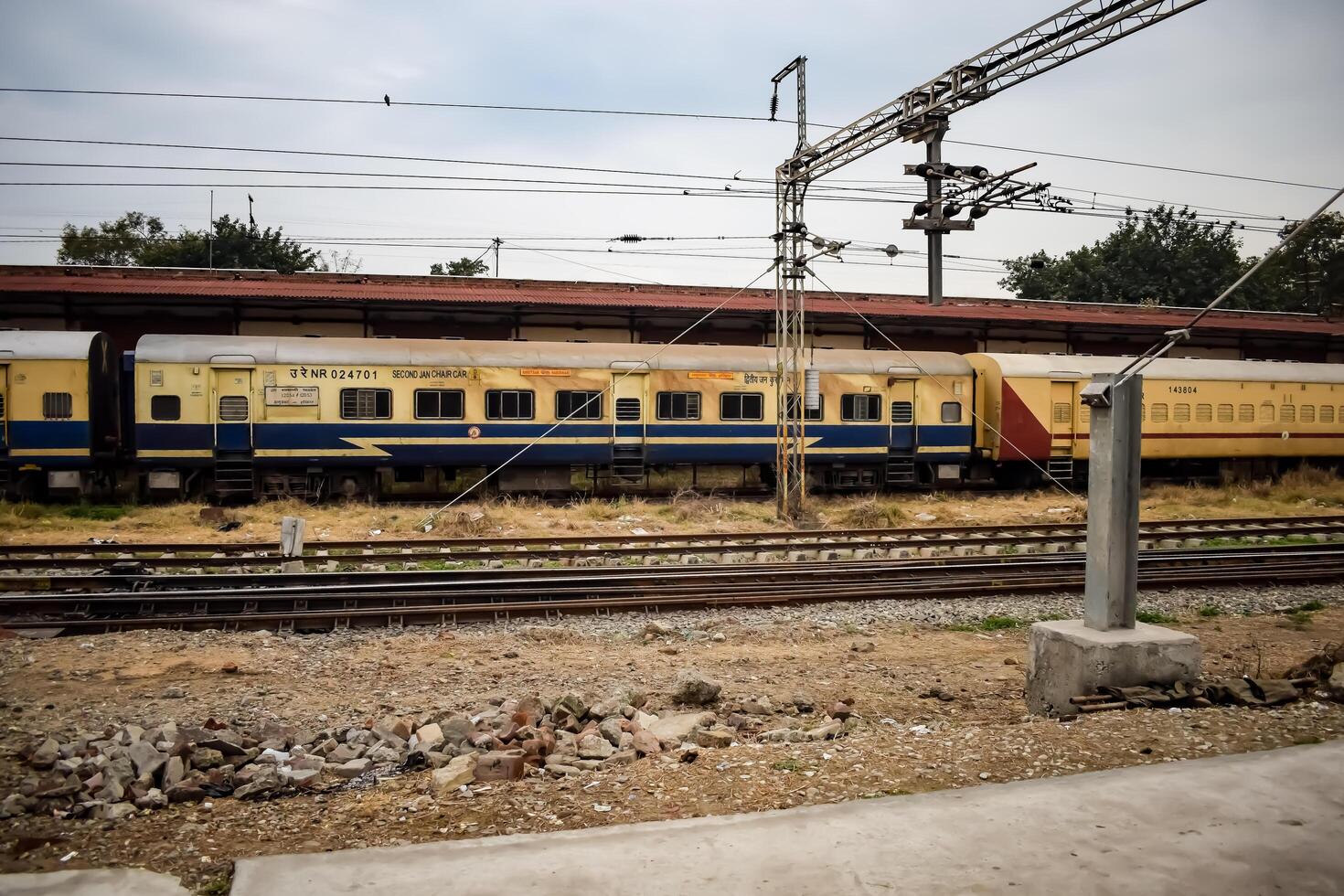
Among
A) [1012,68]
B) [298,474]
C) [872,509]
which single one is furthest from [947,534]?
[298,474]

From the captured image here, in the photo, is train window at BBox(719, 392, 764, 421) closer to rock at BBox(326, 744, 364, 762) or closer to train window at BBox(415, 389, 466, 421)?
train window at BBox(415, 389, 466, 421)

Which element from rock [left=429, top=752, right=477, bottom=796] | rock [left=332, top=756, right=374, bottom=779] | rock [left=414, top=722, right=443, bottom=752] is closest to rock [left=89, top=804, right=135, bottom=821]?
rock [left=332, top=756, right=374, bottom=779]

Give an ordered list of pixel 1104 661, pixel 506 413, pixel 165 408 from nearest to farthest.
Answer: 1. pixel 1104 661
2. pixel 165 408
3. pixel 506 413

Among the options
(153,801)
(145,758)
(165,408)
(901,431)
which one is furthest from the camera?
(901,431)

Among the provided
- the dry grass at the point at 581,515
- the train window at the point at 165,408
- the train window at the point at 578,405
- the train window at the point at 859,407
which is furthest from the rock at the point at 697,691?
the train window at the point at 859,407

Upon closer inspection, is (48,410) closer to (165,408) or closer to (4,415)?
(4,415)

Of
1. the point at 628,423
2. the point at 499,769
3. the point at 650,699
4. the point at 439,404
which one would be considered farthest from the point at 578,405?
the point at 499,769

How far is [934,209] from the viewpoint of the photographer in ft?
46.6

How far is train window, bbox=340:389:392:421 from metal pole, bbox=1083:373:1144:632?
16103mm

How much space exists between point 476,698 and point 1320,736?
19.4 ft

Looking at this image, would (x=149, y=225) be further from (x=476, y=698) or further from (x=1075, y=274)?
(x=476, y=698)

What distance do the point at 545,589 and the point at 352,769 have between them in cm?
588

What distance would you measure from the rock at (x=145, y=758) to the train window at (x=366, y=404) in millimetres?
15081

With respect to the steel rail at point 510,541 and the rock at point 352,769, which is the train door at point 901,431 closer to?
the steel rail at point 510,541
